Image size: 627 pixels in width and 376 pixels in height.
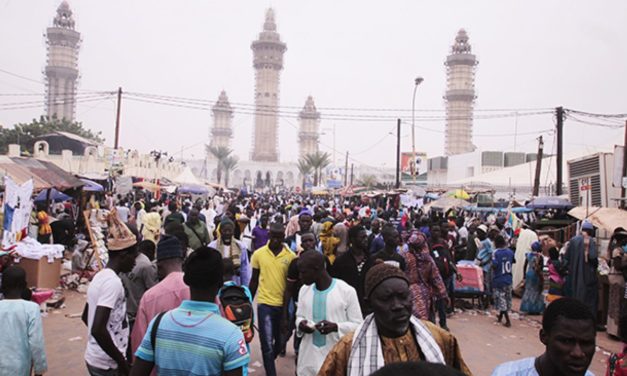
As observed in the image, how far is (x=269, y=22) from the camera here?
136m

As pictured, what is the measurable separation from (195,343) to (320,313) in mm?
1612

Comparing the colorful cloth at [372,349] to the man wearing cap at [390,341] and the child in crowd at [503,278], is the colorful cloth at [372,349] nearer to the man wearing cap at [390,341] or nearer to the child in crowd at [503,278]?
the man wearing cap at [390,341]

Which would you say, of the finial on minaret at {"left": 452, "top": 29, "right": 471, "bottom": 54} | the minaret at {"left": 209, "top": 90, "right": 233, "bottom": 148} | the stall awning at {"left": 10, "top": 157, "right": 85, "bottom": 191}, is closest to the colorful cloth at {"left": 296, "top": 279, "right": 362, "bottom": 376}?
the stall awning at {"left": 10, "top": 157, "right": 85, "bottom": 191}

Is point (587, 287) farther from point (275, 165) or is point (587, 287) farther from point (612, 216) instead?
point (275, 165)

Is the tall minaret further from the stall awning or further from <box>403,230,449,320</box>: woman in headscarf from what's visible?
<box>403,230,449,320</box>: woman in headscarf

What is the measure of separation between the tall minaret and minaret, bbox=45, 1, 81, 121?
3956 centimetres

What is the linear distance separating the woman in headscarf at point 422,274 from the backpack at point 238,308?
9.86 ft

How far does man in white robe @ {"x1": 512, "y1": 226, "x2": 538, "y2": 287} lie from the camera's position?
11203 millimetres

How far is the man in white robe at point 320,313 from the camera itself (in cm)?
391

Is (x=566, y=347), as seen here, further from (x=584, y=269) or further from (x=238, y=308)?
(x=584, y=269)

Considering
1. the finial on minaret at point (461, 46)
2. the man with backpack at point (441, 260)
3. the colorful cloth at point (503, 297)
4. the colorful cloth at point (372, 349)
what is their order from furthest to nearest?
the finial on minaret at point (461, 46) → the colorful cloth at point (503, 297) → the man with backpack at point (441, 260) → the colorful cloth at point (372, 349)

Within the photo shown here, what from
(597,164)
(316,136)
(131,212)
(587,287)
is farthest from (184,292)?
(316,136)

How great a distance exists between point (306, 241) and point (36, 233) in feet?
25.7

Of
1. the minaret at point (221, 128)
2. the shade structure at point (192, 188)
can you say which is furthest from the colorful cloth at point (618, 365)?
the minaret at point (221, 128)
